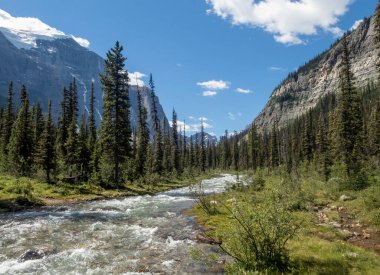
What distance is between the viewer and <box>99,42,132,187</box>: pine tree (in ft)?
154

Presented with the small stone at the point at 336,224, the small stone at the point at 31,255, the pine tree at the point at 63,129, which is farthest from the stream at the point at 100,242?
the pine tree at the point at 63,129

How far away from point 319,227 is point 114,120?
111ft

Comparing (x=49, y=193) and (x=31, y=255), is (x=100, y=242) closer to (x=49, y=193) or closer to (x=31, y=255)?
(x=31, y=255)

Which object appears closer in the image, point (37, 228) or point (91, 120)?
point (37, 228)

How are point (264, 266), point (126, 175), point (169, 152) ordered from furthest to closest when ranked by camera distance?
point (169, 152)
point (126, 175)
point (264, 266)

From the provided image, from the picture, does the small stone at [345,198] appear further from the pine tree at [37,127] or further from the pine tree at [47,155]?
the pine tree at [37,127]

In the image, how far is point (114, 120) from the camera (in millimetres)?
48312

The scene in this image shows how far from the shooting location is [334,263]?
1378 centimetres

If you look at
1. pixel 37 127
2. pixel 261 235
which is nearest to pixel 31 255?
pixel 261 235

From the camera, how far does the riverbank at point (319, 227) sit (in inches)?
520

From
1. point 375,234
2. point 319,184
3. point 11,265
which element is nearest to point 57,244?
point 11,265

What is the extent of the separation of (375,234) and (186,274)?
11990mm

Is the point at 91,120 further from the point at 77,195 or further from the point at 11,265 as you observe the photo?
the point at 11,265

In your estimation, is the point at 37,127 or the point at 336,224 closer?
the point at 336,224
